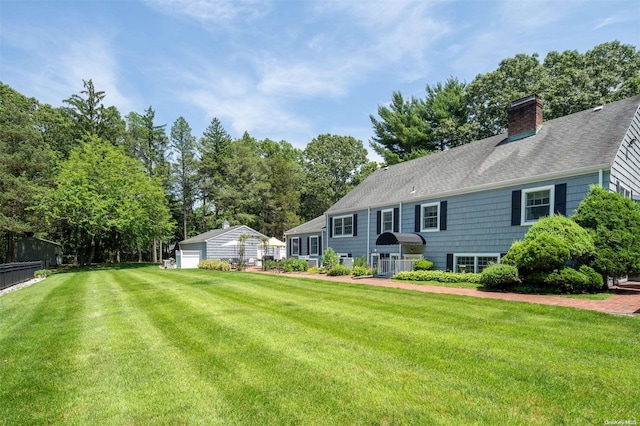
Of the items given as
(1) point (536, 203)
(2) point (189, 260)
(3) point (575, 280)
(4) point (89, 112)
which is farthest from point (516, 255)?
(4) point (89, 112)

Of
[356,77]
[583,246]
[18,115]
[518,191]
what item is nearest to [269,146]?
[18,115]

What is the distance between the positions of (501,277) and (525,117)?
9.01 metres

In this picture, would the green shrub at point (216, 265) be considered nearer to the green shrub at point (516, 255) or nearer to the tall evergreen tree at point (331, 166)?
the green shrub at point (516, 255)

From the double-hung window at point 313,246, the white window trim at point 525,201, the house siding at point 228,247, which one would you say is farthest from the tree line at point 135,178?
the white window trim at point 525,201

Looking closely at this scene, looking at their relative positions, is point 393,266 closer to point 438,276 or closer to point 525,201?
point 438,276

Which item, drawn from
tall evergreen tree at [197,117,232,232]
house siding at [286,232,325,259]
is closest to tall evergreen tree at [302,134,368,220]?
tall evergreen tree at [197,117,232,232]

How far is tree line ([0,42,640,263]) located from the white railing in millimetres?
16253

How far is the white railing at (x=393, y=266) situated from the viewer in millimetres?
15844

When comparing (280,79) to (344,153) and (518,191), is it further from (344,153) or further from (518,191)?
(344,153)

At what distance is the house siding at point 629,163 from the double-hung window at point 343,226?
12.8 m

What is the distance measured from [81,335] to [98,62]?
1308 cm

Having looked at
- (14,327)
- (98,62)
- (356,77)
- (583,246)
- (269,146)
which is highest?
(269,146)

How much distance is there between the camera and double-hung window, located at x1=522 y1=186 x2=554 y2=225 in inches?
479

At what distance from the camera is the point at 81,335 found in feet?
19.9
